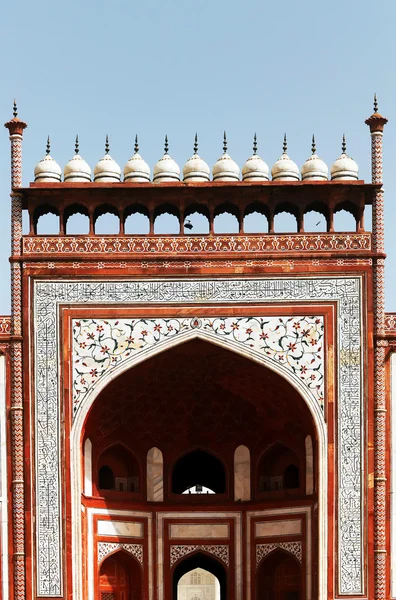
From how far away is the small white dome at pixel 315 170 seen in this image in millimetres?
18594

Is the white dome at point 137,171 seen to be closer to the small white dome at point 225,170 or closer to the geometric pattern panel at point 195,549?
the small white dome at point 225,170

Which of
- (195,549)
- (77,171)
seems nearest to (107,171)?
(77,171)

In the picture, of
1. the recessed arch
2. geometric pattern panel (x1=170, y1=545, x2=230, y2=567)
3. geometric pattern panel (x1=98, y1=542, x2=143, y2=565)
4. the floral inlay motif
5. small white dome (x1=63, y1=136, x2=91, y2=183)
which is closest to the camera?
the floral inlay motif

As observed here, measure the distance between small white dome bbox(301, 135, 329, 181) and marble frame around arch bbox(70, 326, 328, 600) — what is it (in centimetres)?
258

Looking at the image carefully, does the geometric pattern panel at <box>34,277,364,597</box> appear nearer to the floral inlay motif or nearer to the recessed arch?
the floral inlay motif

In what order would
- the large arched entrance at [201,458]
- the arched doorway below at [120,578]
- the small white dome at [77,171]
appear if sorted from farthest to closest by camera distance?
the arched doorway below at [120,578], the large arched entrance at [201,458], the small white dome at [77,171]

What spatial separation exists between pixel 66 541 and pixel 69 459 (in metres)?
1.10

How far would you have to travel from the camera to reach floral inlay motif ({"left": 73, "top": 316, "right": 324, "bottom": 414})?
59.5 ft

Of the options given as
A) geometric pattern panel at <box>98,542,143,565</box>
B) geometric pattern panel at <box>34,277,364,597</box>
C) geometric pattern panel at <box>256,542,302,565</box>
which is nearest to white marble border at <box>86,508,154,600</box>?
geometric pattern panel at <box>98,542,143,565</box>

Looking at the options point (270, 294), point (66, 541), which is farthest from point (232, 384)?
point (66, 541)

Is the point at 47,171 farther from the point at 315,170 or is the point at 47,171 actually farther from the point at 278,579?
the point at 278,579

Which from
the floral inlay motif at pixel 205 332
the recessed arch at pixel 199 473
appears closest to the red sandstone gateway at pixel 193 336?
the floral inlay motif at pixel 205 332

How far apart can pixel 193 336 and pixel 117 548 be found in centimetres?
342

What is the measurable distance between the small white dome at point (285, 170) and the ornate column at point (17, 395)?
355 cm
